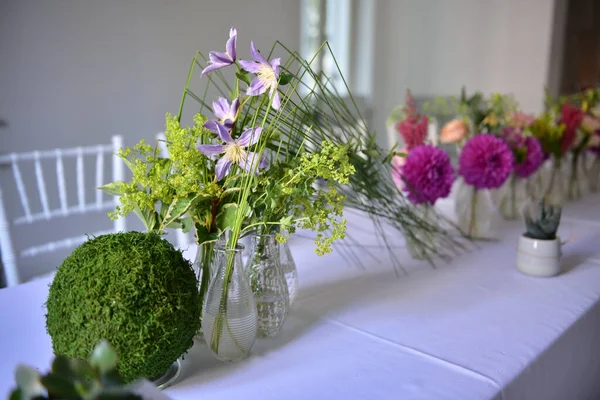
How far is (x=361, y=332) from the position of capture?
86cm

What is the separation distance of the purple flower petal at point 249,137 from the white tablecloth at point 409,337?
29cm

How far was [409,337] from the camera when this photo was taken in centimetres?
85

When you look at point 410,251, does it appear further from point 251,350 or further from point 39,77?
point 39,77

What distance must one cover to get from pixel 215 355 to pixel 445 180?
61 cm

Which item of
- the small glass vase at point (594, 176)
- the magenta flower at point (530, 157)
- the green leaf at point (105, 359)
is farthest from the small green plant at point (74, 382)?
the small glass vase at point (594, 176)

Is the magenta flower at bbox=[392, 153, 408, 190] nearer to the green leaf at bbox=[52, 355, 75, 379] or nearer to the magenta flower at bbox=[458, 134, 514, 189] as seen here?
the magenta flower at bbox=[458, 134, 514, 189]

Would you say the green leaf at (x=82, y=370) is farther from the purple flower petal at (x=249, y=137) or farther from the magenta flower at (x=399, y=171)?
the magenta flower at (x=399, y=171)

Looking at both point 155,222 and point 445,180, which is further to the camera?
point 445,180

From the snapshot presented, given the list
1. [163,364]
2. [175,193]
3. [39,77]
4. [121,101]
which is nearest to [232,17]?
[121,101]

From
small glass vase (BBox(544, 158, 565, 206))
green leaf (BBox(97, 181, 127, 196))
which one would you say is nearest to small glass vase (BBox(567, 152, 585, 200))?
small glass vase (BBox(544, 158, 565, 206))

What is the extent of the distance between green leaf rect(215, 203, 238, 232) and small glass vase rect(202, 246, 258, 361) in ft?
0.15

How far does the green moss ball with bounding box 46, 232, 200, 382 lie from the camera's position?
2.01 feet

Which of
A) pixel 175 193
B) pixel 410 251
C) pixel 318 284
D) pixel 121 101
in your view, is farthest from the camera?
pixel 121 101

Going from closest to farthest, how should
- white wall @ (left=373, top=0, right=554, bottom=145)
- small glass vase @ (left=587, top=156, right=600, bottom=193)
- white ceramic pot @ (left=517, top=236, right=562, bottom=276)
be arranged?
white ceramic pot @ (left=517, top=236, right=562, bottom=276) < small glass vase @ (left=587, top=156, right=600, bottom=193) < white wall @ (left=373, top=0, right=554, bottom=145)
